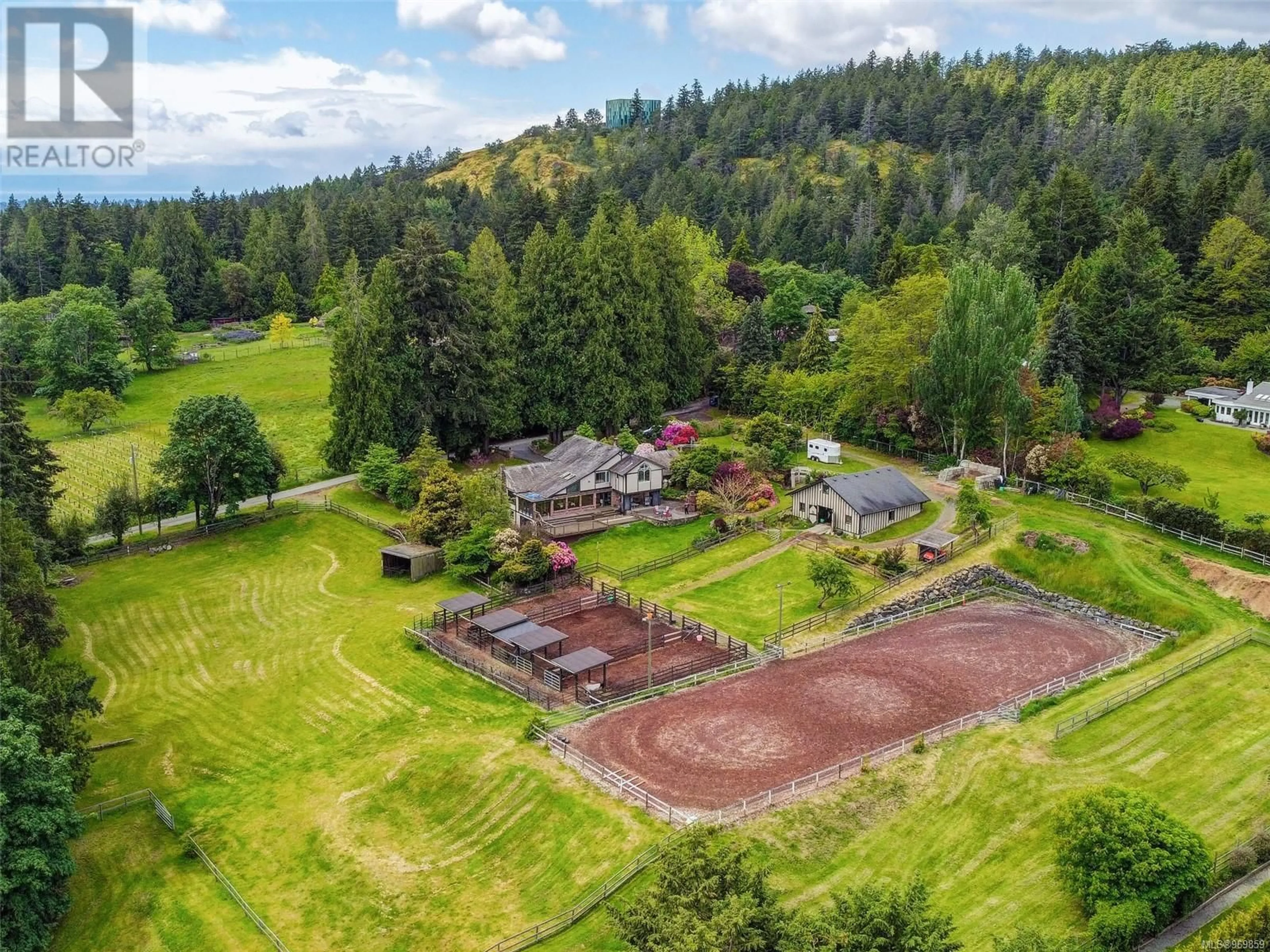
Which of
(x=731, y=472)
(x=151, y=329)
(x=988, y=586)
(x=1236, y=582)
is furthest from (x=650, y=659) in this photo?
(x=151, y=329)

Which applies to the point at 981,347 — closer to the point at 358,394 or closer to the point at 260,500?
the point at 358,394

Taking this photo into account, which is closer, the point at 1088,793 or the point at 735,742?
the point at 1088,793

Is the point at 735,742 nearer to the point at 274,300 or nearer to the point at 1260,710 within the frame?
the point at 1260,710

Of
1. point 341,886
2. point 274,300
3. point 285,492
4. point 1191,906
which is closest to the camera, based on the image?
point 1191,906

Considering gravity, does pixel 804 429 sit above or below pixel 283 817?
above

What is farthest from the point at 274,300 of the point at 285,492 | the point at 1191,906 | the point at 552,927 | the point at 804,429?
the point at 1191,906

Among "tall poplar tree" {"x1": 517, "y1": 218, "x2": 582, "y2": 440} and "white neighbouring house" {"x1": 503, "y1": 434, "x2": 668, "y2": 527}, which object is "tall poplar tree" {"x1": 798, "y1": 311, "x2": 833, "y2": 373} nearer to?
"tall poplar tree" {"x1": 517, "y1": 218, "x2": 582, "y2": 440}

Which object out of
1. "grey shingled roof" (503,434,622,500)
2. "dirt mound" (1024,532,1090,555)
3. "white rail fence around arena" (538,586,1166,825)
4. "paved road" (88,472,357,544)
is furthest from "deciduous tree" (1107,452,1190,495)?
"paved road" (88,472,357,544)
